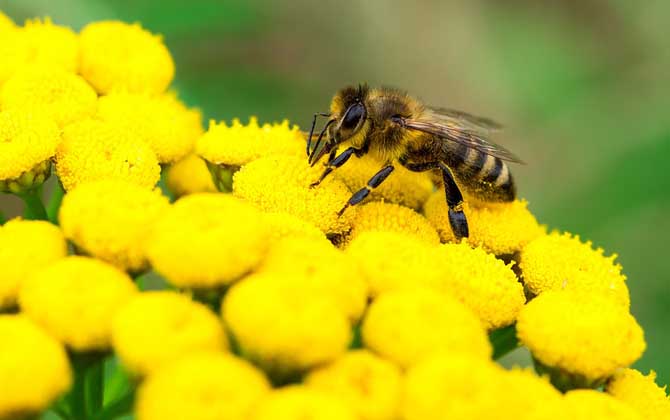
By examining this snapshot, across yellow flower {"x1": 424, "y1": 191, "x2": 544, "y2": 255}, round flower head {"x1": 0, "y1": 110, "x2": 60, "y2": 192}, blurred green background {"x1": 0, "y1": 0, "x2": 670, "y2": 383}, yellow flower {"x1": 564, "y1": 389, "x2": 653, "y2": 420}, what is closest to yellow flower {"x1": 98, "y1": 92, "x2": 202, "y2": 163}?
round flower head {"x1": 0, "y1": 110, "x2": 60, "y2": 192}

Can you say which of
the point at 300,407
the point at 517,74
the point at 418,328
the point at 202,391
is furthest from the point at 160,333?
the point at 517,74

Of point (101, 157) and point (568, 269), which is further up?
point (568, 269)

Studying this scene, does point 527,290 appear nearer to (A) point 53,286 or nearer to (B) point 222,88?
(A) point 53,286

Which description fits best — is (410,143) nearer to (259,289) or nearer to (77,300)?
(259,289)

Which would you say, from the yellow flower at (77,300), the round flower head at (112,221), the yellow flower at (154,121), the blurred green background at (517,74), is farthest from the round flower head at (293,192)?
the blurred green background at (517,74)

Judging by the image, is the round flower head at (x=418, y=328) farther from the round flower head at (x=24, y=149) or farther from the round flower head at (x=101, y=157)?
the round flower head at (x=24, y=149)

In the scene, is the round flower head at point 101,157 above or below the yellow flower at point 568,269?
below

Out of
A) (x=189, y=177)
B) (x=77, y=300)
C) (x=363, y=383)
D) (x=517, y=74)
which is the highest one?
(x=363, y=383)
